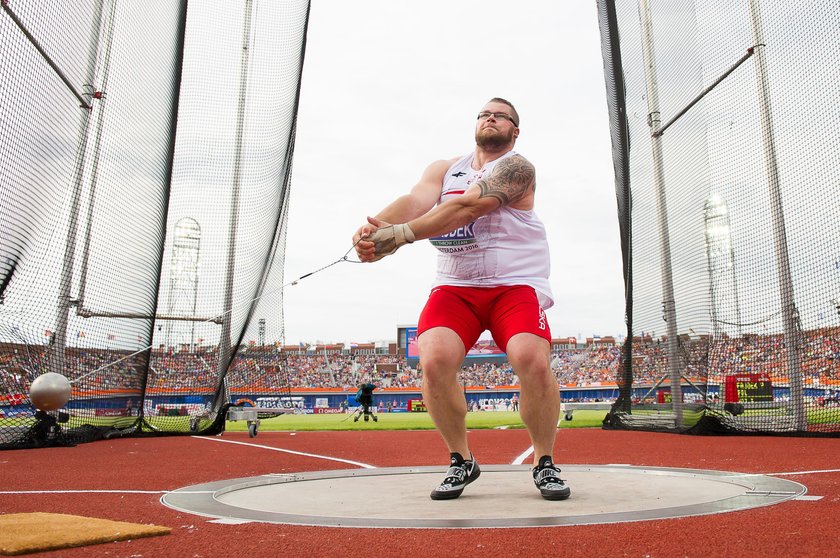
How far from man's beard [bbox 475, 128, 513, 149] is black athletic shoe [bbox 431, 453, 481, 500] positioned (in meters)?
1.53

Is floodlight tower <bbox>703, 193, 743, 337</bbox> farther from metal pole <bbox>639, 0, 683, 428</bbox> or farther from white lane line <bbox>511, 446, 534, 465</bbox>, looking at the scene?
white lane line <bbox>511, 446, 534, 465</bbox>

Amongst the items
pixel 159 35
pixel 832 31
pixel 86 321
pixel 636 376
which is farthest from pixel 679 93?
pixel 86 321

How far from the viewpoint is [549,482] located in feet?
8.94

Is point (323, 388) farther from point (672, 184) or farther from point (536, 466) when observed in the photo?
point (536, 466)

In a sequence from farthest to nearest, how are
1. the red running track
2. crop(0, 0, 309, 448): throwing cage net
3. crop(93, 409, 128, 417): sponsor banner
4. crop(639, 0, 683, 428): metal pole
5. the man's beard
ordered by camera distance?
1. crop(639, 0, 683, 428): metal pole
2. crop(93, 409, 128, 417): sponsor banner
3. crop(0, 0, 309, 448): throwing cage net
4. the man's beard
5. the red running track

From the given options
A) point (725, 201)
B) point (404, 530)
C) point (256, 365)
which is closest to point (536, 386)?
point (404, 530)

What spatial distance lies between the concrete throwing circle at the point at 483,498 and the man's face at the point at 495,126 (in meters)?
1.69

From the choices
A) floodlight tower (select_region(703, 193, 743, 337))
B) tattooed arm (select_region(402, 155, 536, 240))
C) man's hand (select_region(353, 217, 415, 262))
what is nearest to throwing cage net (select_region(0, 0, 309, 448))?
man's hand (select_region(353, 217, 415, 262))

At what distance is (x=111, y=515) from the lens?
8.22 feet

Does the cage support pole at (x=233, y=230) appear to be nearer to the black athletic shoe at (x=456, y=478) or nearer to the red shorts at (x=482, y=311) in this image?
the red shorts at (x=482, y=311)

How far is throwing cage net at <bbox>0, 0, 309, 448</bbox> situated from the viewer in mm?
6020

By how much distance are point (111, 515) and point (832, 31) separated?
7.65m

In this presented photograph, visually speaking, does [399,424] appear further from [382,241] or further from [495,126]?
[382,241]

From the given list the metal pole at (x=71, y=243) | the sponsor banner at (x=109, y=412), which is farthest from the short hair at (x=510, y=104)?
the sponsor banner at (x=109, y=412)
